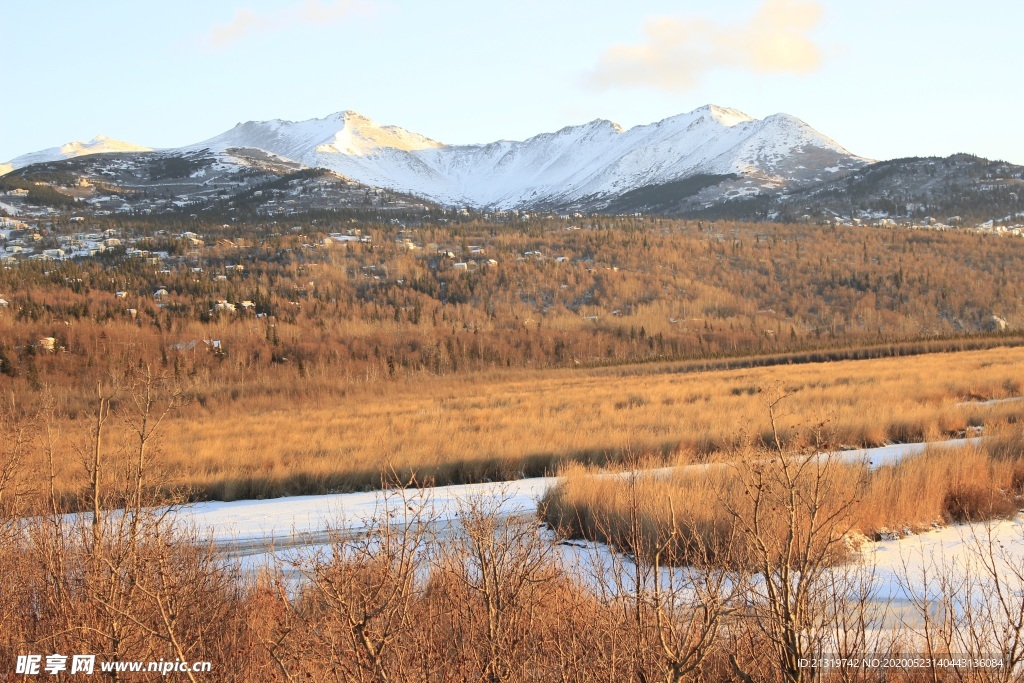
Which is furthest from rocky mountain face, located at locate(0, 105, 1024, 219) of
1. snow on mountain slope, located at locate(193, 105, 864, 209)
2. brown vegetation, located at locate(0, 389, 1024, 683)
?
brown vegetation, located at locate(0, 389, 1024, 683)

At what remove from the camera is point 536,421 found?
19516 millimetres

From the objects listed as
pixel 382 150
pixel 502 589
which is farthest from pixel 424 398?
pixel 382 150

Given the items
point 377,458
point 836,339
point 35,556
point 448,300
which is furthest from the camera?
point 448,300

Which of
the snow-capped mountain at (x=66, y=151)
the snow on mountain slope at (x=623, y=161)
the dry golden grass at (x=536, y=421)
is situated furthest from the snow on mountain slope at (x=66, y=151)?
the dry golden grass at (x=536, y=421)

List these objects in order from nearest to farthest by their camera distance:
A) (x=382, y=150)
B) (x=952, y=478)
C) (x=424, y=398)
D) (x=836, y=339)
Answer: (x=952, y=478) → (x=424, y=398) → (x=836, y=339) → (x=382, y=150)

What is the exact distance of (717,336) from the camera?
44.7 meters

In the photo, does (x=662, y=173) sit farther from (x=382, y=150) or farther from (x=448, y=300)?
(x=448, y=300)

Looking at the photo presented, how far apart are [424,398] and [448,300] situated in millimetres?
23157

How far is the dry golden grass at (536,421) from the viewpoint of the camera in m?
14.6

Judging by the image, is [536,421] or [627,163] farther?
[627,163]

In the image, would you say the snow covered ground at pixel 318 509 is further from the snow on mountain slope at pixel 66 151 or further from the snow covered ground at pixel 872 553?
the snow on mountain slope at pixel 66 151

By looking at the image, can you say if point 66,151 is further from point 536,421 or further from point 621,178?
point 536,421

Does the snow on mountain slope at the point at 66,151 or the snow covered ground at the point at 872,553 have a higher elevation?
the snow on mountain slope at the point at 66,151

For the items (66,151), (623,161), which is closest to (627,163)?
(623,161)
